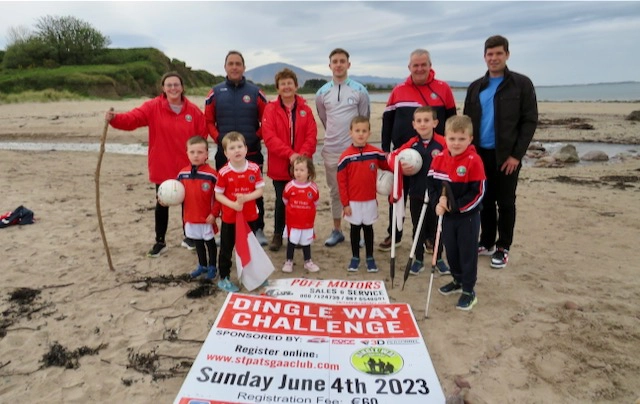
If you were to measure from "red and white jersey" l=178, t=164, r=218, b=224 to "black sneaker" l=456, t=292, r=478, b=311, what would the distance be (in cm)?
273

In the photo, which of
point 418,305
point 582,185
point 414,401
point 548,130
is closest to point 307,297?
point 418,305

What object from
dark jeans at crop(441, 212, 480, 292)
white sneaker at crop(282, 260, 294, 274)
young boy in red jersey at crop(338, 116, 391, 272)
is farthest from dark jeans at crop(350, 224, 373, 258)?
dark jeans at crop(441, 212, 480, 292)

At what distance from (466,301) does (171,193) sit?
10.5 ft

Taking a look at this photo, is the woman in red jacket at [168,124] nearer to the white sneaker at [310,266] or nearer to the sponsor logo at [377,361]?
Answer: the white sneaker at [310,266]

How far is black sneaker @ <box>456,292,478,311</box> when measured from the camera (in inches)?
159

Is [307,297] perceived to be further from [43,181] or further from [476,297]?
[43,181]

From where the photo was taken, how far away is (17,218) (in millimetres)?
6262

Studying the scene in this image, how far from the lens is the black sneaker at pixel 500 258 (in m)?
4.96

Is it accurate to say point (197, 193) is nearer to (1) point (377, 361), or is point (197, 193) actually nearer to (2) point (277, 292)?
(2) point (277, 292)

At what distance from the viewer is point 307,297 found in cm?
421

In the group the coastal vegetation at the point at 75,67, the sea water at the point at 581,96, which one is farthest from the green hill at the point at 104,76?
the sea water at the point at 581,96

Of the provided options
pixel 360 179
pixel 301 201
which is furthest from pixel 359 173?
pixel 301 201

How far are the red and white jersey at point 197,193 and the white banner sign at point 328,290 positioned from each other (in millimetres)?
1069

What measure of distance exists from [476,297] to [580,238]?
2686 mm
